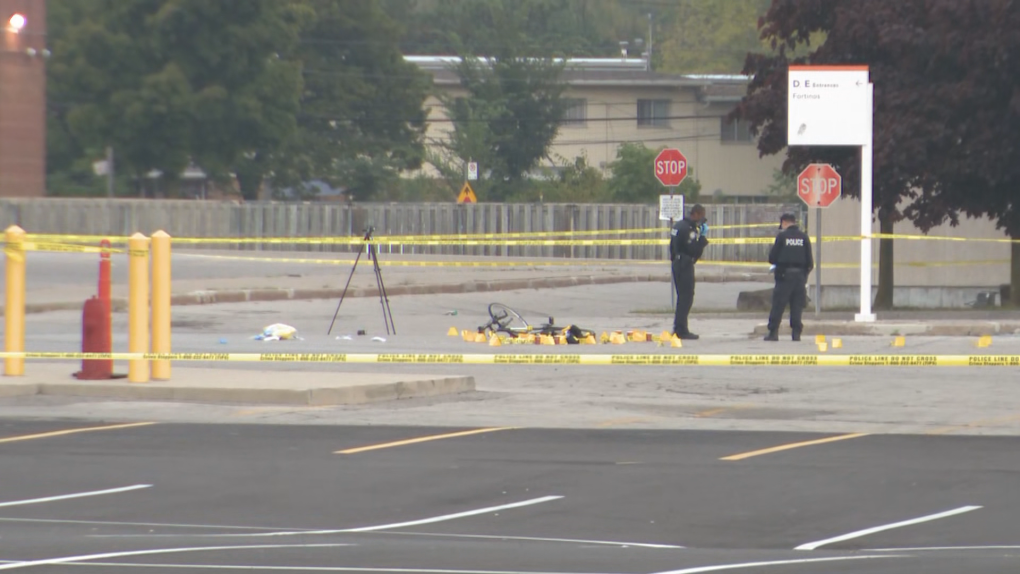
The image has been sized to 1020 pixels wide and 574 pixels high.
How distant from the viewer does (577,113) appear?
227ft

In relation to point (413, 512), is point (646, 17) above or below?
above

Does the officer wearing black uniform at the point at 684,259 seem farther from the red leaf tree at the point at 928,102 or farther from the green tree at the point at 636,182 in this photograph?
the green tree at the point at 636,182

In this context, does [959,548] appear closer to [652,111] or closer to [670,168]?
[670,168]

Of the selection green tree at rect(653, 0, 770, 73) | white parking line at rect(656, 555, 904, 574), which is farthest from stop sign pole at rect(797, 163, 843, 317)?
green tree at rect(653, 0, 770, 73)

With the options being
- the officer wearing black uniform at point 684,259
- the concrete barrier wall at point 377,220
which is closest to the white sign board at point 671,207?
the officer wearing black uniform at point 684,259

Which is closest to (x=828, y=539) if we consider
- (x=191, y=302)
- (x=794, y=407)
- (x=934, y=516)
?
(x=934, y=516)

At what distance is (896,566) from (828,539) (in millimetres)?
924

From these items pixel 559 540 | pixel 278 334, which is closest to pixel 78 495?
pixel 559 540

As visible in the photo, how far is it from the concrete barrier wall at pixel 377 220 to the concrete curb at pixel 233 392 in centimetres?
3132

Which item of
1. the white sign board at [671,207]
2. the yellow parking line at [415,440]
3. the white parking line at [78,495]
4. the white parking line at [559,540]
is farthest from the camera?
the white sign board at [671,207]

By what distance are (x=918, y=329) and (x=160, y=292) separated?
34.7 ft

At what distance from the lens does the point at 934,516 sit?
880 centimetres

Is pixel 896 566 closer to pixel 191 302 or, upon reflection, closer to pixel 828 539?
pixel 828 539

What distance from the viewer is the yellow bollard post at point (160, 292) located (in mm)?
14195
